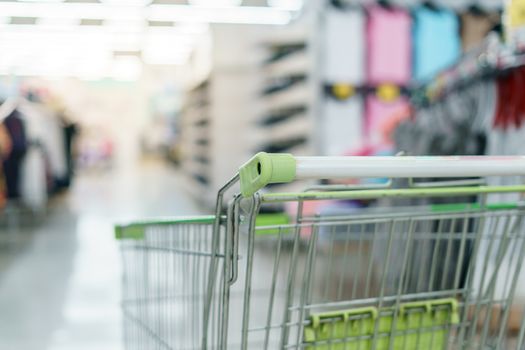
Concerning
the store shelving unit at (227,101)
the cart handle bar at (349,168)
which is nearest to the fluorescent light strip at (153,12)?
the store shelving unit at (227,101)

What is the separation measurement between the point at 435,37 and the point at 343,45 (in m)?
0.94

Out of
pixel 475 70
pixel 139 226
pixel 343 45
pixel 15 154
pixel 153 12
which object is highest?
pixel 153 12

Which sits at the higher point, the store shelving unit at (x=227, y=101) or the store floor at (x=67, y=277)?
the store shelving unit at (x=227, y=101)

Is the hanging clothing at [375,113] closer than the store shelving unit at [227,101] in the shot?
Yes

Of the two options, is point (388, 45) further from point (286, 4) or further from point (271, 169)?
point (271, 169)

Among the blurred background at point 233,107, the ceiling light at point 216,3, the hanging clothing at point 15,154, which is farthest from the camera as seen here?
the ceiling light at point 216,3

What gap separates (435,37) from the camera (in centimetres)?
523

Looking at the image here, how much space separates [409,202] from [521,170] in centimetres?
202

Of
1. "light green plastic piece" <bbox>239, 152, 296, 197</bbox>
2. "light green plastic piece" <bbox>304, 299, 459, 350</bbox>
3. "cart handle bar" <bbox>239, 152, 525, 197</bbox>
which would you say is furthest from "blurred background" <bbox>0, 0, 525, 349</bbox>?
"light green plastic piece" <bbox>239, 152, 296, 197</bbox>

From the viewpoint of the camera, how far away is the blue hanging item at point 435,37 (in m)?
Result: 5.21

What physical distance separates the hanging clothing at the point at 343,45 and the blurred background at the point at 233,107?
13 millimetres

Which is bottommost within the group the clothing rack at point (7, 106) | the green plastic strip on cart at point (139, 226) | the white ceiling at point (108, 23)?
the green plastic strip on cart at point (139, 226)

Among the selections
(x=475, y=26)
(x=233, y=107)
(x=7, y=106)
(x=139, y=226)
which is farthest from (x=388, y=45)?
(x=139, y=226)

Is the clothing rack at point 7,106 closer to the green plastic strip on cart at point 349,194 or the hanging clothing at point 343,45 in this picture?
the hanging clothing at point 343,45
